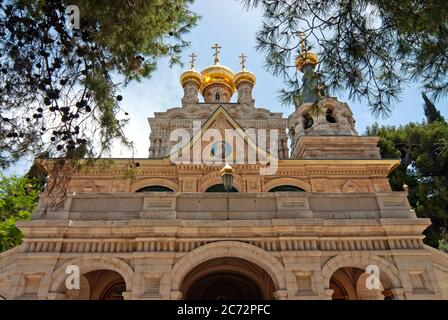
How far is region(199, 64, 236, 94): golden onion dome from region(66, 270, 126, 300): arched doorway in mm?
24463

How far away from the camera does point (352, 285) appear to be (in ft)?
40.4

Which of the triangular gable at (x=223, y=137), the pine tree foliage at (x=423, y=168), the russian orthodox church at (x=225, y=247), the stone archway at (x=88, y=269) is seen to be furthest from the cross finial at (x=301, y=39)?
the pine tree foliage at (x=423, y=168)

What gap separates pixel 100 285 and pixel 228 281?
4696 millimetres

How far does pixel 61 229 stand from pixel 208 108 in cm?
2140

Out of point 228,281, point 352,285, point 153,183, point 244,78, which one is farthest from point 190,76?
point 352,285

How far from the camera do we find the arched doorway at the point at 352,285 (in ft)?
39.4

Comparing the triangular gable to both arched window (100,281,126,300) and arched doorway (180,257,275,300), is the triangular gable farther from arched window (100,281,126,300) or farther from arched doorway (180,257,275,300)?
arched window (100,281,126,300)

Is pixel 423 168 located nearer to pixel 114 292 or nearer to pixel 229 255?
pixel 229 255

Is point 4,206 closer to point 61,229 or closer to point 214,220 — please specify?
point 61,229

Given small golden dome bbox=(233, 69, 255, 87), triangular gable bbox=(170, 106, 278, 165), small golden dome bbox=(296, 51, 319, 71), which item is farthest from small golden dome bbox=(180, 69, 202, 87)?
small golden dome bbox=(296, 51, 319, 71)

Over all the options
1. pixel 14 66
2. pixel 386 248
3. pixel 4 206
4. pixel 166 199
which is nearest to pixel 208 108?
pixel 4 206

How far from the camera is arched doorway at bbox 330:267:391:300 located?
12000 millimetres

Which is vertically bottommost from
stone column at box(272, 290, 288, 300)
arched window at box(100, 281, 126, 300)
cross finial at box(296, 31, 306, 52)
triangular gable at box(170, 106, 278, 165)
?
stone column at box(272, 290, 288, 300)

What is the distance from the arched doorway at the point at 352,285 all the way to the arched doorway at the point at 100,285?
7.43 meters
